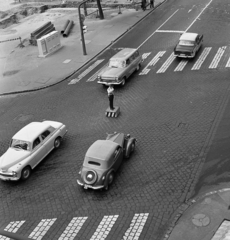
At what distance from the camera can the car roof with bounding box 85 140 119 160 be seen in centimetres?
1385

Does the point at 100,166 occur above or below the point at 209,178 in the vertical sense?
above

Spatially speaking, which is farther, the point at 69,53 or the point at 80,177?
the point at 69,53

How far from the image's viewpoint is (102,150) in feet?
46.3

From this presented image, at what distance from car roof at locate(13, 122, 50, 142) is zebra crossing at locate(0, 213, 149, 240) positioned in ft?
14.1

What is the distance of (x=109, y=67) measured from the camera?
23453 millimetres

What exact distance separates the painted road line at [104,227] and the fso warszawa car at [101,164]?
145 cm

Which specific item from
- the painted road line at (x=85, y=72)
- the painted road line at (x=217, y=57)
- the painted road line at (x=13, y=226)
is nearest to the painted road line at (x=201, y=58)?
the painted road line at (x=217, y=57)

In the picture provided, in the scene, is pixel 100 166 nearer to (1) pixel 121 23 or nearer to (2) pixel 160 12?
(1) pixel 121 23

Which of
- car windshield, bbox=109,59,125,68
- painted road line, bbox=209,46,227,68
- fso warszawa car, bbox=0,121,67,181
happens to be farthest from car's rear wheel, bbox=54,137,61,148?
painted road line, bbox=209,46,227,68

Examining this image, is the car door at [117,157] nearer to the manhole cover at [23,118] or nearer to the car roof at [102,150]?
the car roof at [102,150]

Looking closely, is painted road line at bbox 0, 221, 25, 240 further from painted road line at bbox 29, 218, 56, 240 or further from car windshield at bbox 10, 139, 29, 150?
car windshield at bbox 10, 139, 29, 150

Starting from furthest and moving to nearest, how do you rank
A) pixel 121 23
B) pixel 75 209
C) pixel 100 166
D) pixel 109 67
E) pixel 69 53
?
1. pixel 121 23
2. pixel 69 53
3. pixel 109 67
4. pixel 100 166
5. pixel 75 209

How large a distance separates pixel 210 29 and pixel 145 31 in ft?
21.1

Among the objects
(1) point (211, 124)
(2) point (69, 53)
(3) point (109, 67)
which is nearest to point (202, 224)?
(1) point (211, 124)
